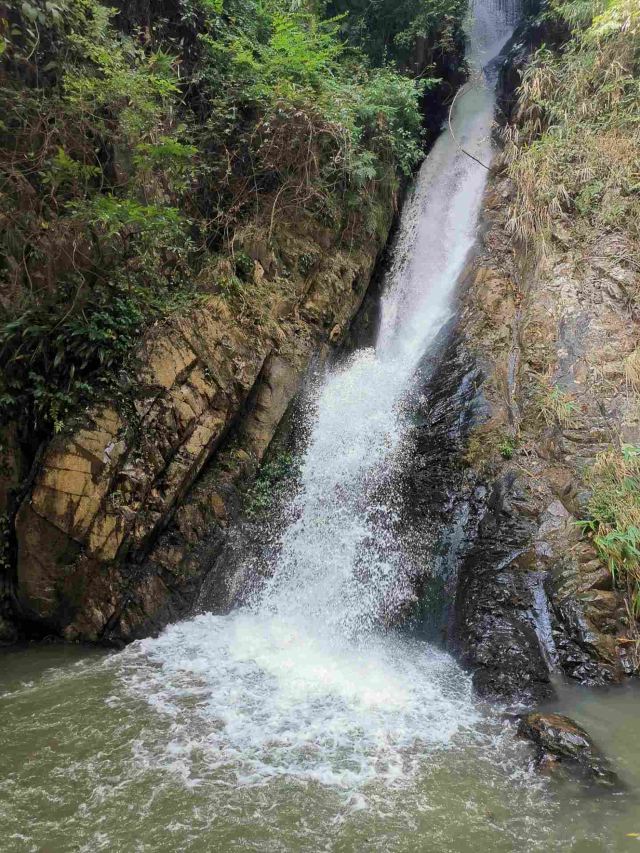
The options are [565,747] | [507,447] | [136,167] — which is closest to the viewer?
[565,747]

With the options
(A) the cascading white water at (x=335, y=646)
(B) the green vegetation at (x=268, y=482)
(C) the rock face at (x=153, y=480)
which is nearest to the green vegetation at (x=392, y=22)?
(A) the cascading white water at (x=335, y=646)

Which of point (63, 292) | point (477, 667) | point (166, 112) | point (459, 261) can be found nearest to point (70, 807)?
point (477, 667)

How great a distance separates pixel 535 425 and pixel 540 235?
3.93 meters

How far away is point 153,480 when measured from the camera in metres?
7.02

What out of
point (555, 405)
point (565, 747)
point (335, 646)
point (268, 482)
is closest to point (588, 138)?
point (555, 405)

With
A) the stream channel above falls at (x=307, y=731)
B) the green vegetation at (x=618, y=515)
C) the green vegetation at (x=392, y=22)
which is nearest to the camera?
the stream channel above falls at (x=307, y=731)

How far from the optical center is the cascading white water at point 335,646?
457 cm

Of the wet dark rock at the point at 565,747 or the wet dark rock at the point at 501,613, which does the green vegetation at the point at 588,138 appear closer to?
the wet dark rock at the point at 501,613

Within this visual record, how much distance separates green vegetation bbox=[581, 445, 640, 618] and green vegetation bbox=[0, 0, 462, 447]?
6.00 metres

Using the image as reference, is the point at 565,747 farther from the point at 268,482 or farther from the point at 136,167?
the point at 136,167

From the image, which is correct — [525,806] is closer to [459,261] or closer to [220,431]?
[220,431]

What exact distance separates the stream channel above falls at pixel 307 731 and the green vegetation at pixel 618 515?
1.26 m

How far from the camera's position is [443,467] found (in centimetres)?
774

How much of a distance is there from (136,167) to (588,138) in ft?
26.5
